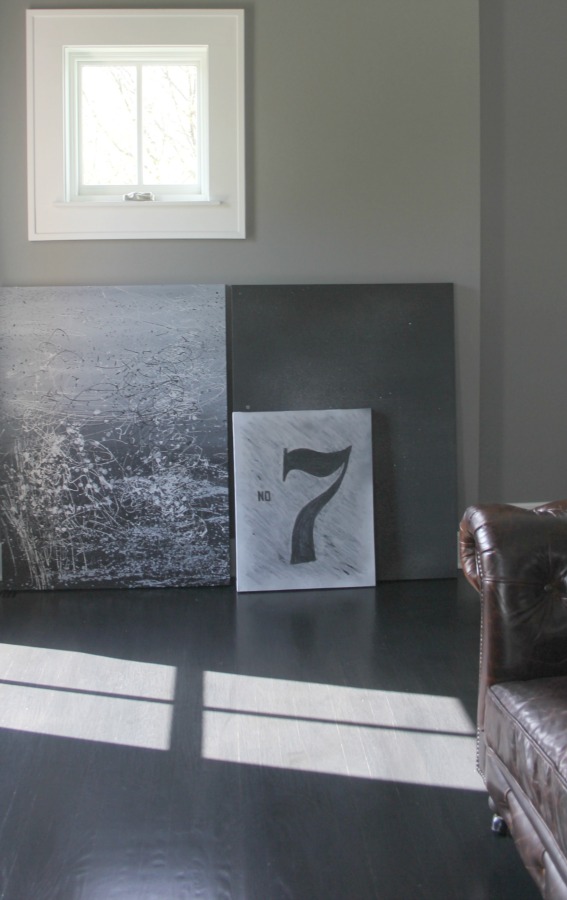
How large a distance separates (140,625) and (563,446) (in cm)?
240

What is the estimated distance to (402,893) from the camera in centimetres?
202

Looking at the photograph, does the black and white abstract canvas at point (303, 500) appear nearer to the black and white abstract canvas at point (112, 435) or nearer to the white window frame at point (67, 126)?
the black and white abstract canvas at point (112, 435)

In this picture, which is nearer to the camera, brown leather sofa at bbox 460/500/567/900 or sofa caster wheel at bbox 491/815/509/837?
brown leather sofa at bbox 460/500/567/900

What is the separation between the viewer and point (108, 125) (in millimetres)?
4477

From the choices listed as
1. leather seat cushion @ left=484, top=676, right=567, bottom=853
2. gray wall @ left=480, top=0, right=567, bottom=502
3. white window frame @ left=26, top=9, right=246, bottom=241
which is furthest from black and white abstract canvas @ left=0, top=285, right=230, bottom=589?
leather seat cushion @ left=484, top=676, right=567, bottom=853

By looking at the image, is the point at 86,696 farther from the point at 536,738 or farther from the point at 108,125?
the point at 108,125

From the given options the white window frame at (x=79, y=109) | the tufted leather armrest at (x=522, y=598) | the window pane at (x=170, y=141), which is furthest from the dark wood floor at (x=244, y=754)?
the window pane at (x=170, y=141)

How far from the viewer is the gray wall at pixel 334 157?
4.35m

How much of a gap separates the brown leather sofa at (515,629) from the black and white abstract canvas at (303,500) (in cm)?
212

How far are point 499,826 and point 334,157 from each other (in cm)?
321

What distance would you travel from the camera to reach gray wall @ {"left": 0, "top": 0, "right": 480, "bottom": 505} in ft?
14.3

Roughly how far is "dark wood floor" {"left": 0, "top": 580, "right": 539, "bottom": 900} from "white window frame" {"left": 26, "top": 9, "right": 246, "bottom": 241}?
1783 mm

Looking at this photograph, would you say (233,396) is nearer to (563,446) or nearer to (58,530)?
(58,530)

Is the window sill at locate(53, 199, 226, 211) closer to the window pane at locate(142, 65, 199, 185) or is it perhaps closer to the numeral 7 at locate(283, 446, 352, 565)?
the window pane at locate(142, 65, 199, 185)
